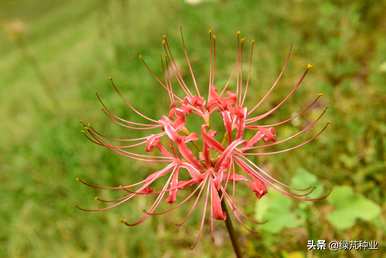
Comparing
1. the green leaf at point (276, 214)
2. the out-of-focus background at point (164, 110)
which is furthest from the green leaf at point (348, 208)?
the green leaf at point (276, 214)

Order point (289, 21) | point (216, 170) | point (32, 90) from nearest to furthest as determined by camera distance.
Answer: point (216, 170)
point (289, 21)
point (32, 90)

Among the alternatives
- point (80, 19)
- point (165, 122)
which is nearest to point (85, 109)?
point (165, 122)

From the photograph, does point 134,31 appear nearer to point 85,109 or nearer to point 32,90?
point 85,109

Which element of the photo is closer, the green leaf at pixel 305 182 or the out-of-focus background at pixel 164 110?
the green leaf at pixel 305 182

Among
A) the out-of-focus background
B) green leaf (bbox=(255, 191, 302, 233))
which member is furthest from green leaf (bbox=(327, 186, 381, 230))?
green leaf (bbox=(255, 191, 302, 233))

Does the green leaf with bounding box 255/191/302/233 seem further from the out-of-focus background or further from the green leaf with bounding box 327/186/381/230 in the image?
the green leaf with bounding box 327/186/381/230

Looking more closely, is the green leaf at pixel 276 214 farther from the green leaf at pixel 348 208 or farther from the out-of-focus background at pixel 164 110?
the green leaf at pixel 348 208

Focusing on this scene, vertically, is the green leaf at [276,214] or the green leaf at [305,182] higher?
the green leaf at [305,182]
